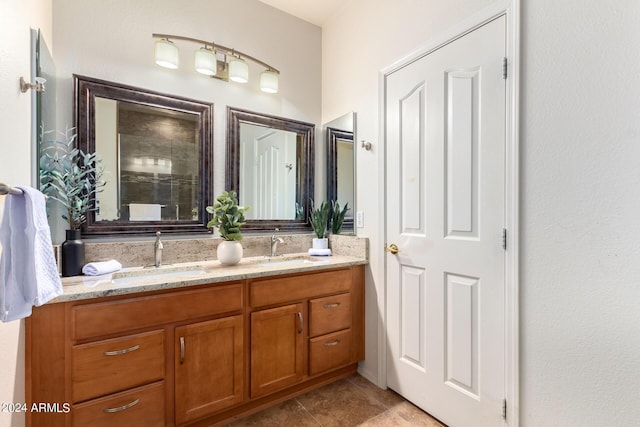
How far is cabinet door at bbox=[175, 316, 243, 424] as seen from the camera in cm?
146

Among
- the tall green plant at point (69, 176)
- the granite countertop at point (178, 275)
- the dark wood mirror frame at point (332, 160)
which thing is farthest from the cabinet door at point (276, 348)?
→ the tall green plant at point (69, 176)

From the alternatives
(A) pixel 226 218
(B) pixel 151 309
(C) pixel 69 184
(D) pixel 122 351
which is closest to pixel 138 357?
(D) pixel 122 351

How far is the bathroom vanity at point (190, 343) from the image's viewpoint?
1217 millimetres

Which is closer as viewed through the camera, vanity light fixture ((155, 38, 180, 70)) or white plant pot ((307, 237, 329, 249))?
vanity light fixture ((155, 38, 180, 70))

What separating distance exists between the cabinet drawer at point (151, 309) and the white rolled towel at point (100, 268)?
1.12ft

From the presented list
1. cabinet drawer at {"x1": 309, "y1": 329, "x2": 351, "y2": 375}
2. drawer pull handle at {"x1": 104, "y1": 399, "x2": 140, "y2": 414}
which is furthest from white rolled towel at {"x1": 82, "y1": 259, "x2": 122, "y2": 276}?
cabinet drawer at {"x1": 309, "y1": 329, "x2": 351, "y2": 375}

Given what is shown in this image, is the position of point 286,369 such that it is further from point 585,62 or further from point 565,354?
point 585,62

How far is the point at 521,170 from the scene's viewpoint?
130cm

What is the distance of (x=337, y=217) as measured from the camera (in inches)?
94.0

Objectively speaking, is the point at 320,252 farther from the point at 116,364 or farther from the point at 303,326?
the point at 116,364

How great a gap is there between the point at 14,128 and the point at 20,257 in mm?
564

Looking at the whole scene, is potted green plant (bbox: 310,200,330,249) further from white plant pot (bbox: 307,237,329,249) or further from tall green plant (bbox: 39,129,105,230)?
tall green plant (bbox: 39,129,105,230)

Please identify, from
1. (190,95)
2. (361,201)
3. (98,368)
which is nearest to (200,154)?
(190,95)

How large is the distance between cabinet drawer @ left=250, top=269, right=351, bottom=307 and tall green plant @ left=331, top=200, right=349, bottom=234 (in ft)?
1.41
